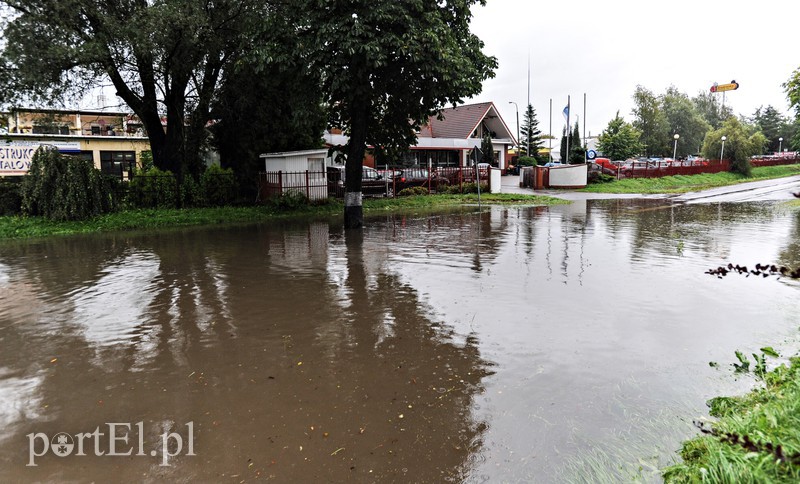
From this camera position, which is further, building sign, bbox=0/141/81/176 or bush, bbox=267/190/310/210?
bush, bbox=267/190/310/210

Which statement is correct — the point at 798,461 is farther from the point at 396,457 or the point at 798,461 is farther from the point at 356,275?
the point at 356,275

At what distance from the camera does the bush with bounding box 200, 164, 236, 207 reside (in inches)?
826

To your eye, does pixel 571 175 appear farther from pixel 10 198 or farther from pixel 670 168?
pixel 10 198

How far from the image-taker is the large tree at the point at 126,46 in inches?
580

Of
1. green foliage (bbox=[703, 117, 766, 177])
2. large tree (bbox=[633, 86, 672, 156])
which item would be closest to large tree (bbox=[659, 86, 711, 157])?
large tree (bbox=[633, 86, 672, 156])

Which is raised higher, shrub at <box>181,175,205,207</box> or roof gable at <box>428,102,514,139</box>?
roof gable at <box>428,102,514,139</box>

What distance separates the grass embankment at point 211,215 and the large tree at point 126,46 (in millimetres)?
3874

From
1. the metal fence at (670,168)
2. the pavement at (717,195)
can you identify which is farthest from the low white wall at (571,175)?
the metal fence at (670,168)

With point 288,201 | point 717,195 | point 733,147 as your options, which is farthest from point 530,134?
point 288,201

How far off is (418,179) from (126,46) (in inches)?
626

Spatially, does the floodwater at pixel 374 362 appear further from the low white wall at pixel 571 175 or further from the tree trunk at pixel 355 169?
the low white wall at pixel 571 175

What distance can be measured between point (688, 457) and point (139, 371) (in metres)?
4.87

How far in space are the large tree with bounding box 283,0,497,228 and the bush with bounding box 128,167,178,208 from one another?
7.38 metres

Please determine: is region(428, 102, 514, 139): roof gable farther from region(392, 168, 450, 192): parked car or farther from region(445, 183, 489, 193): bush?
region(392, 168, 450, 192): parked car
